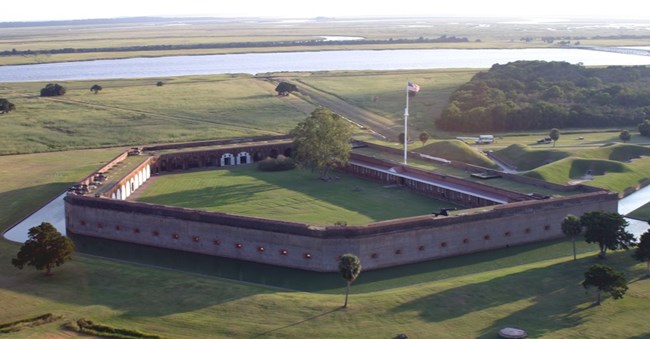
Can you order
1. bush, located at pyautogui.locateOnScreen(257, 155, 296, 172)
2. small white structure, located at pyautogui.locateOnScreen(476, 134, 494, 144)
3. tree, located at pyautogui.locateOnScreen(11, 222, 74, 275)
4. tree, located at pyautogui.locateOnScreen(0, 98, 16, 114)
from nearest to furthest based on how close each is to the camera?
tree, located at pyautogui.locateOnScreen(11, 222, 74, 275)
bush, located at pyautogui.locateOnScreen(257, 155, 296, 172)
small white structure, located at pyautogui.locateOnScreen(476, 134, 494, 144)
tree, located at pyautogui.locateOnScreen(0, 98, 16, 114)

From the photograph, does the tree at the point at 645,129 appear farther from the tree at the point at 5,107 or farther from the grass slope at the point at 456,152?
the tree at the point at 5,107

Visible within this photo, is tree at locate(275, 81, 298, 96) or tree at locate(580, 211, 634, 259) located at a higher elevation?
tree at locate(275, 81, 298, 96)

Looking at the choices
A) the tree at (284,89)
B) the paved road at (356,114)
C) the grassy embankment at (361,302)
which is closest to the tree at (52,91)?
the tree at (284,89)

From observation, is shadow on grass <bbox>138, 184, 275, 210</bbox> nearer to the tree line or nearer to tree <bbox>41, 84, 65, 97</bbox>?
the tree line

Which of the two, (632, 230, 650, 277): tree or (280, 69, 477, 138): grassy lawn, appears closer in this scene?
(632, 230, 650, 277): tree

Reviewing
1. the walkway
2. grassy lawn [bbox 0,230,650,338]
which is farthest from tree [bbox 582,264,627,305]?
the walkway

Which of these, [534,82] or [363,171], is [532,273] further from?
[534,82]
